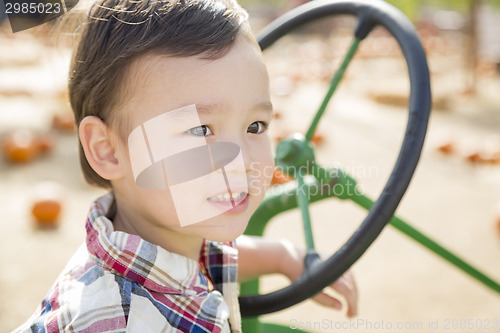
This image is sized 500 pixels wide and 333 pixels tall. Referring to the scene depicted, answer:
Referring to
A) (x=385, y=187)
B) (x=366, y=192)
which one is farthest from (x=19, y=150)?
(x=385, y=187)

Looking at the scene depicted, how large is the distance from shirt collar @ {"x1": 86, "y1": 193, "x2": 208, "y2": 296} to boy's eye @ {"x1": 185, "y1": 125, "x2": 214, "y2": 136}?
0.63 ft

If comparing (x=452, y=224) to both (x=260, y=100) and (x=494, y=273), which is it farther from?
(x=260, y=100)

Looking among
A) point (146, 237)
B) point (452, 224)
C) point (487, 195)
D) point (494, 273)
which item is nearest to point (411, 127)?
point (146, 237)

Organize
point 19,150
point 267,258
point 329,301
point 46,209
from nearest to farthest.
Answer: point 329,301 → point 267,258 → point 46,209 → point 19,150

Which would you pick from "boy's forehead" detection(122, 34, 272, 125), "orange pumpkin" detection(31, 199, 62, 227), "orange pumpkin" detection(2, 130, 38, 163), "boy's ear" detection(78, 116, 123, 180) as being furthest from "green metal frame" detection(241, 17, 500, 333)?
"orange pumpkin" detection(2, 130, 38, 163)

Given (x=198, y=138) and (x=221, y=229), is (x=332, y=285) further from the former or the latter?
(x=198, y=138)

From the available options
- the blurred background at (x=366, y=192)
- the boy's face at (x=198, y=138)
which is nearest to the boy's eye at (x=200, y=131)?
the boy's face at (x=198, y=138)

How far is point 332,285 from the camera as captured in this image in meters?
1.08

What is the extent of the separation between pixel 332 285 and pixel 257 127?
1.26 ft

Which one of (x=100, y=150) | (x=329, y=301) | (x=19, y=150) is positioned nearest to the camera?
(x=100, y=150)

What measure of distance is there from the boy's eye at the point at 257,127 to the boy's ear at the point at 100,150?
8.9 inches

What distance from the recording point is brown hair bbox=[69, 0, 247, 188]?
0.84 meters

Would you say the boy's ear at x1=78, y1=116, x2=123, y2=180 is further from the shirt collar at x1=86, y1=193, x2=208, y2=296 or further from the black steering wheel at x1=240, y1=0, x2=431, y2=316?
the black steering wheel at x1=240, y1=0, x2=431, y2=316

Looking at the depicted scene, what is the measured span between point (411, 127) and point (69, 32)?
25.7 inches
